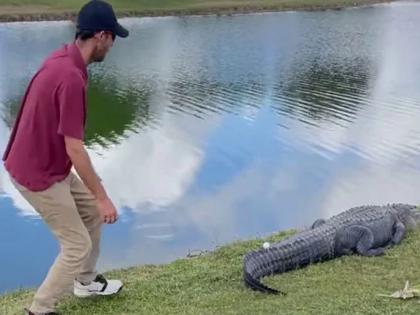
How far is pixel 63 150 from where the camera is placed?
4117mm

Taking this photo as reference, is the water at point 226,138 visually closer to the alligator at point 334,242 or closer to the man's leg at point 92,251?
the alligator at point 334,242

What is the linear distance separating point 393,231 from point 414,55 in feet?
79.1

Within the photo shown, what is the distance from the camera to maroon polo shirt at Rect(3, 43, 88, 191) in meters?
3.94

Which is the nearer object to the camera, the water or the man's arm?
the man's arm

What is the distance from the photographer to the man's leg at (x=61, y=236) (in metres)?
4.21

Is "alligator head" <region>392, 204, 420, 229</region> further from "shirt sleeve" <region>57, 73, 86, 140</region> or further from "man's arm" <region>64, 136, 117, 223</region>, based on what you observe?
"shirt sleeve" <region>57, 73, 86, 140</region>

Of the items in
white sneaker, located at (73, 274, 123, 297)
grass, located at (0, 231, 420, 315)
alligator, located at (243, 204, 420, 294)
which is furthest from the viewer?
alligator, located at (243, 204, 420, 294)

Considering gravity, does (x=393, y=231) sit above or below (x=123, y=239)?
above

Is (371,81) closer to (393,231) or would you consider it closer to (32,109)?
(393,231)

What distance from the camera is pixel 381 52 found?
98.1 feet

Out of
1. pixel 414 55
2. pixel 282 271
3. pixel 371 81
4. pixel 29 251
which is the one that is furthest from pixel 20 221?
pixel 414 55

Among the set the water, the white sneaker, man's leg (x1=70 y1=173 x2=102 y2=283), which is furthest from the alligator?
the water

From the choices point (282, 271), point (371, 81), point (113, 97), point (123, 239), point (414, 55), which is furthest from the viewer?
point (414, 55)

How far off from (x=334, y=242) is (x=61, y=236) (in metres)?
2.66
